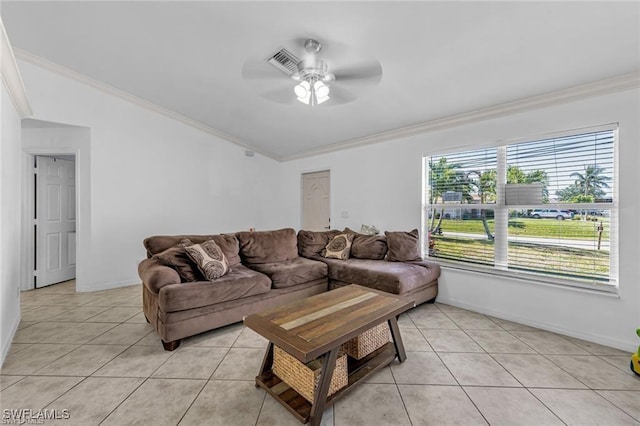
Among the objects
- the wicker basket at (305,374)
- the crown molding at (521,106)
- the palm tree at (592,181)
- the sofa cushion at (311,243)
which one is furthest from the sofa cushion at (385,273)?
the crown molding at (521,106)

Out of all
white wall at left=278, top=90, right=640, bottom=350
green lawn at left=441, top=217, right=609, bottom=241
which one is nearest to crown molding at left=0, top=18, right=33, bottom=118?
white wall at left=278, top=90, right=640, bottom=350

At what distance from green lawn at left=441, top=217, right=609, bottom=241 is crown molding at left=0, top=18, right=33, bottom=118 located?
4520 millimetres

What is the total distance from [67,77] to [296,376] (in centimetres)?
467

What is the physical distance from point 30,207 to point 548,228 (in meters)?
6.79

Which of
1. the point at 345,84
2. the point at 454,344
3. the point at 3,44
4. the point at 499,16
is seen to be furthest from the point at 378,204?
the point at 3,44

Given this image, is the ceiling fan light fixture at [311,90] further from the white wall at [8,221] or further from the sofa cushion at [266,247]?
the white wall at [8,221]

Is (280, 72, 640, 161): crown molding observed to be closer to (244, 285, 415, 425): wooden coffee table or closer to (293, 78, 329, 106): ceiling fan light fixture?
(293, 78, 329, 106): ceiling fan light fixture

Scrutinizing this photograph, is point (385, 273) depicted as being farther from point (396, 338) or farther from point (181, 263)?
point (181, 263)

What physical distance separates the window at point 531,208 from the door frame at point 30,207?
16.3 ft

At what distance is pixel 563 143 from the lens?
8.98 ft

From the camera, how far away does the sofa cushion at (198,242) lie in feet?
9.76

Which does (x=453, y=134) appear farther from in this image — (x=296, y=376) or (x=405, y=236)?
(x=296, y=376)

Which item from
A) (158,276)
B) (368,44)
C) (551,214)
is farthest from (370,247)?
(158,276)

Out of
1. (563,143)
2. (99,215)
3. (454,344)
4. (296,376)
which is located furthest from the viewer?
(99,215)
